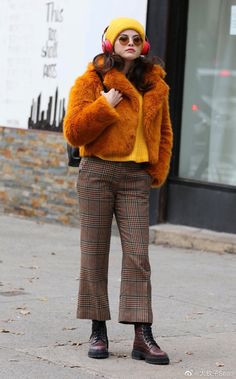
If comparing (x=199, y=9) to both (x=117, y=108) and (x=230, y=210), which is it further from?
(x=117, y=108)

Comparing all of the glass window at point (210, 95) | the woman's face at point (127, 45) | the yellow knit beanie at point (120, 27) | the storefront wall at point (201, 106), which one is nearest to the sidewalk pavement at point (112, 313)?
the storefront wall at point (201, 106)

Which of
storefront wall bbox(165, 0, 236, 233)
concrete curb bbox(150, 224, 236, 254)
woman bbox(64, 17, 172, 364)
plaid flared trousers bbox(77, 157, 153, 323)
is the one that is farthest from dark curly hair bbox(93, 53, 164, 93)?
storefront wall bbox(165, 0, 236, 233)

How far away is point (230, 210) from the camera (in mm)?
10227

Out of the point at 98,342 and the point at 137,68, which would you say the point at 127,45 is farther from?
Answer: the point at 98,342

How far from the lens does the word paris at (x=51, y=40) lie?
1161 cm

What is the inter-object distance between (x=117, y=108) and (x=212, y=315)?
2.21m

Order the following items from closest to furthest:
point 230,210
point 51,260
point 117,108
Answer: point 117,108, point 51,260, point 230,210

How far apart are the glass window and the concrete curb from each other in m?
0.63

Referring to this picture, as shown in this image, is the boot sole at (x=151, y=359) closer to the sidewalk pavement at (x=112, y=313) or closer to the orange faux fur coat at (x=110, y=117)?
the sidewalk pavement at (x=112, y=313)

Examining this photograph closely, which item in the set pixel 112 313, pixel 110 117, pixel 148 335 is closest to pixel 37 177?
pixel 112 313

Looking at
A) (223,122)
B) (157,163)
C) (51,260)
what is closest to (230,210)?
(223,122)

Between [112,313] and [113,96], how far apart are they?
6.89 feet

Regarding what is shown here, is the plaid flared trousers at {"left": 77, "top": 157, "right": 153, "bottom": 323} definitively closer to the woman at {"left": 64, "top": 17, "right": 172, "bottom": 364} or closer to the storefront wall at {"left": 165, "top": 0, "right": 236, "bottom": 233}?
the woman at {"left": 64, "top": 17, "right": 172, "bottom": 364}

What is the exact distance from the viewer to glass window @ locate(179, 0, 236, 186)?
10.6 metres
